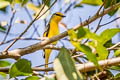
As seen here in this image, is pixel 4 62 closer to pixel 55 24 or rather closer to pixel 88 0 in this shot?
pixel 88 0

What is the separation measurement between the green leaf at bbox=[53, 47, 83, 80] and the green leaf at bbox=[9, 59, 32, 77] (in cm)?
23

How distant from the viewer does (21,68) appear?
0.90 metres

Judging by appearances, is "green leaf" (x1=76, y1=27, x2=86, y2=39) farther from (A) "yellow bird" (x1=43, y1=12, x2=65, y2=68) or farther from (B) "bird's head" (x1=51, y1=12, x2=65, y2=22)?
(B) "bird's head" (x1=51, y1=12, x2=65, y2=22)

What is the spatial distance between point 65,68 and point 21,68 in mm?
272

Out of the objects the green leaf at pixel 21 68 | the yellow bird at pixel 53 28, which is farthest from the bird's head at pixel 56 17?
the green leaf at pixel 21 68

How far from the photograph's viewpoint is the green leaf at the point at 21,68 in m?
0.89

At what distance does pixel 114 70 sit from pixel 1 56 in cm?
48

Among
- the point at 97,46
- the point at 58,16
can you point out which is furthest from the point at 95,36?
the point at 58,16

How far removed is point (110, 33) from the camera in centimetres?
78

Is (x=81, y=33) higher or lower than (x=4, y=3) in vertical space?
lower

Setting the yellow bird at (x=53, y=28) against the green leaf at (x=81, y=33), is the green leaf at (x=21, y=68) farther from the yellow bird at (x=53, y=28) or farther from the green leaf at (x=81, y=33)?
the yellow bird at (x=53, y=28)

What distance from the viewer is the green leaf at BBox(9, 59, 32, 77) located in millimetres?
892

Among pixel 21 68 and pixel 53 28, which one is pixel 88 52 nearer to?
pixel 21 68

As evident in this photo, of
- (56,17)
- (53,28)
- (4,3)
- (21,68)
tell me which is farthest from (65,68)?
(56,17)
